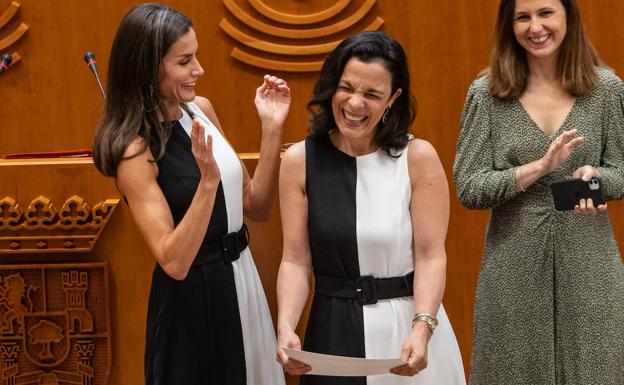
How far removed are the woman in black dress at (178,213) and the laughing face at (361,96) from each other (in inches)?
14.0

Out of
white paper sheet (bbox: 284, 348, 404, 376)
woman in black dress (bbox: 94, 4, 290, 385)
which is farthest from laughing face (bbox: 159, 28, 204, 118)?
white paper sheet (bbox: 284, 348, 404, 376)

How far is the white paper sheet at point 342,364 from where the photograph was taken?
2.32 meters

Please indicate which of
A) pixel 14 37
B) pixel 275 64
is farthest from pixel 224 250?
pixel 14 37

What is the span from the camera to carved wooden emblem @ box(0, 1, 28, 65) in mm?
4684

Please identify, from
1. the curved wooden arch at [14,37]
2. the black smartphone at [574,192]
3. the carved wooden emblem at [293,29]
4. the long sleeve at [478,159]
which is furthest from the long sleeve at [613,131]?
the curved wooden arch at [14,37]

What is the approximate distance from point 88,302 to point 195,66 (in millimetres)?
1019

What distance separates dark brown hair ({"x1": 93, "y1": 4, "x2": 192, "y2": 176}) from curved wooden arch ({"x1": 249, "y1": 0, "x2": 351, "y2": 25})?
1898 millimetres

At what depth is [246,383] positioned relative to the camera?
9.32 ft

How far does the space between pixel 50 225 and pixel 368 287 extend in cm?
130

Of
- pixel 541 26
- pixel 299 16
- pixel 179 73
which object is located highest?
pixel 299 16

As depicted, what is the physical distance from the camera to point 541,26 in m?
2.94

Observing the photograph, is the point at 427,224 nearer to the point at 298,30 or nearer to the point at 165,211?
the point at 165,211

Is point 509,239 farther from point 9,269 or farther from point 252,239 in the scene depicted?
point 9,269

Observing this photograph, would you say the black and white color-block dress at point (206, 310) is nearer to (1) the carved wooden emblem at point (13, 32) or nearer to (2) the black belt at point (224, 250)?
(2) the black belt at point (224, 250)
